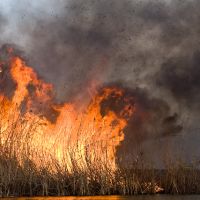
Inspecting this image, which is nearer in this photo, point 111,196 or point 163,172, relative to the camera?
point 111,196

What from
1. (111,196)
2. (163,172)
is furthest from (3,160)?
(163,172)

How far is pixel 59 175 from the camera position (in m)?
16.7

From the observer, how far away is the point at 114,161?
17.6 metres

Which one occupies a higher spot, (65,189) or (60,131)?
(60,131)

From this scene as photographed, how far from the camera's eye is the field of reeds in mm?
16078

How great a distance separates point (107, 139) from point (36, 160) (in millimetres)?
2994

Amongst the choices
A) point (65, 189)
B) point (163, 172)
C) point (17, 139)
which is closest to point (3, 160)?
point (17, 139)

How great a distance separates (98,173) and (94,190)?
0.70 m

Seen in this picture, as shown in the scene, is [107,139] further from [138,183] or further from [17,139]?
[17,139]

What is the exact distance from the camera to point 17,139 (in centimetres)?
1689

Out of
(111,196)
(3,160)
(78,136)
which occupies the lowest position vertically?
(111,196)

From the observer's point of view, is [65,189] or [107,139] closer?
[65,189]

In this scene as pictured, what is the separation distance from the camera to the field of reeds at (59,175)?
16.1 meters

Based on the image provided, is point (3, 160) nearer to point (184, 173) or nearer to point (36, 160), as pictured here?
point (36, 160)
